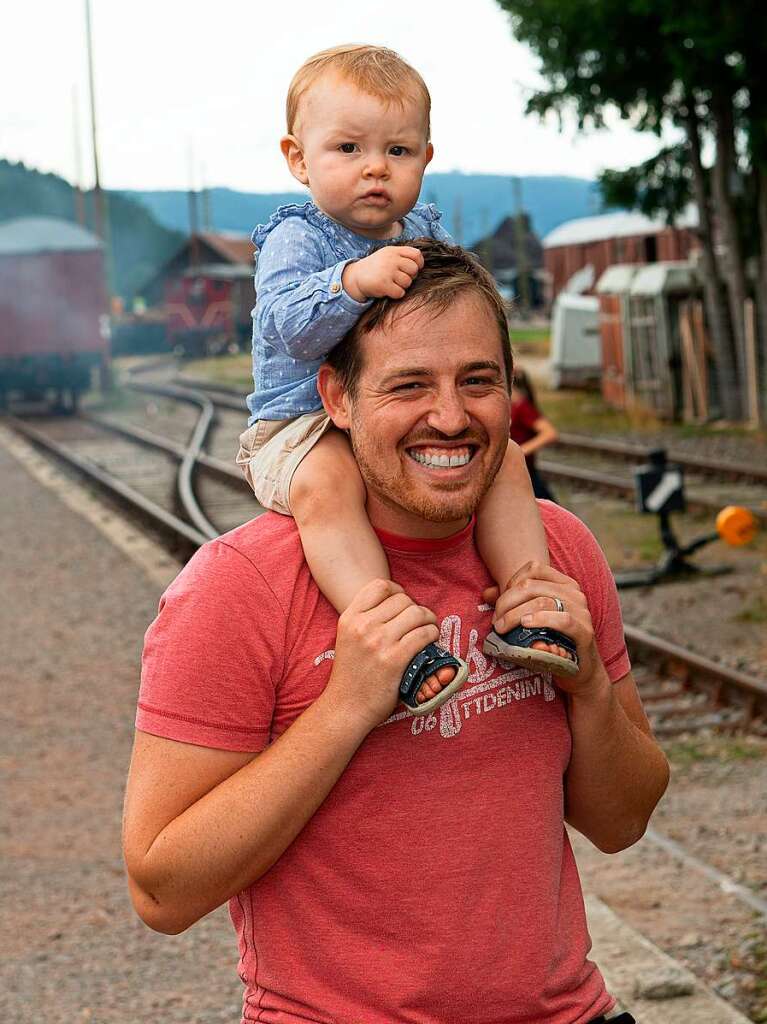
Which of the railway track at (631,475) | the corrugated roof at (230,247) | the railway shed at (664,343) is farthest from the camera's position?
the corrugated roof at (230,247)

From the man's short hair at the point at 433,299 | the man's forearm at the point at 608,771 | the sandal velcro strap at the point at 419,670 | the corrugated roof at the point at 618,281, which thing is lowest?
the corrugated roof at the point at 618,281

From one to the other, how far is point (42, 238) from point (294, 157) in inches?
1346

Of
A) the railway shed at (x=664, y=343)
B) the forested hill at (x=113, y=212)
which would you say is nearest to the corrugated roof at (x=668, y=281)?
the railway shed at (x=664, y=343)

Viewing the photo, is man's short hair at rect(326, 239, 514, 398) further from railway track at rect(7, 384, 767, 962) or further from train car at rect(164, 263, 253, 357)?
train car at rect(164, 263, 253, 357)

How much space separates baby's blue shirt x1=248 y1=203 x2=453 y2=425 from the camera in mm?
2400

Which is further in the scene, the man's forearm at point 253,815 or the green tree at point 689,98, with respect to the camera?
the green tree at point 689,98

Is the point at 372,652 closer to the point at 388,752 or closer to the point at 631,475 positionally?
the point at 388,752

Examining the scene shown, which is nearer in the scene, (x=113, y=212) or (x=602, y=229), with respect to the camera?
(x=602, y=229)

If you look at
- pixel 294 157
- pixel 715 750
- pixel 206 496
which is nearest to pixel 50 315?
pixel 206 496

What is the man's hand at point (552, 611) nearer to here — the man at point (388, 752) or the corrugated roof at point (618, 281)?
the man at point (388, 752)

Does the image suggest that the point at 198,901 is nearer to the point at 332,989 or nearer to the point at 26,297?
the point at 332,989

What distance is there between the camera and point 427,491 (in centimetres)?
221

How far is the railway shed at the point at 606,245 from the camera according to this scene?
41562mm

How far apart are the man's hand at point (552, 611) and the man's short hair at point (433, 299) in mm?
298
